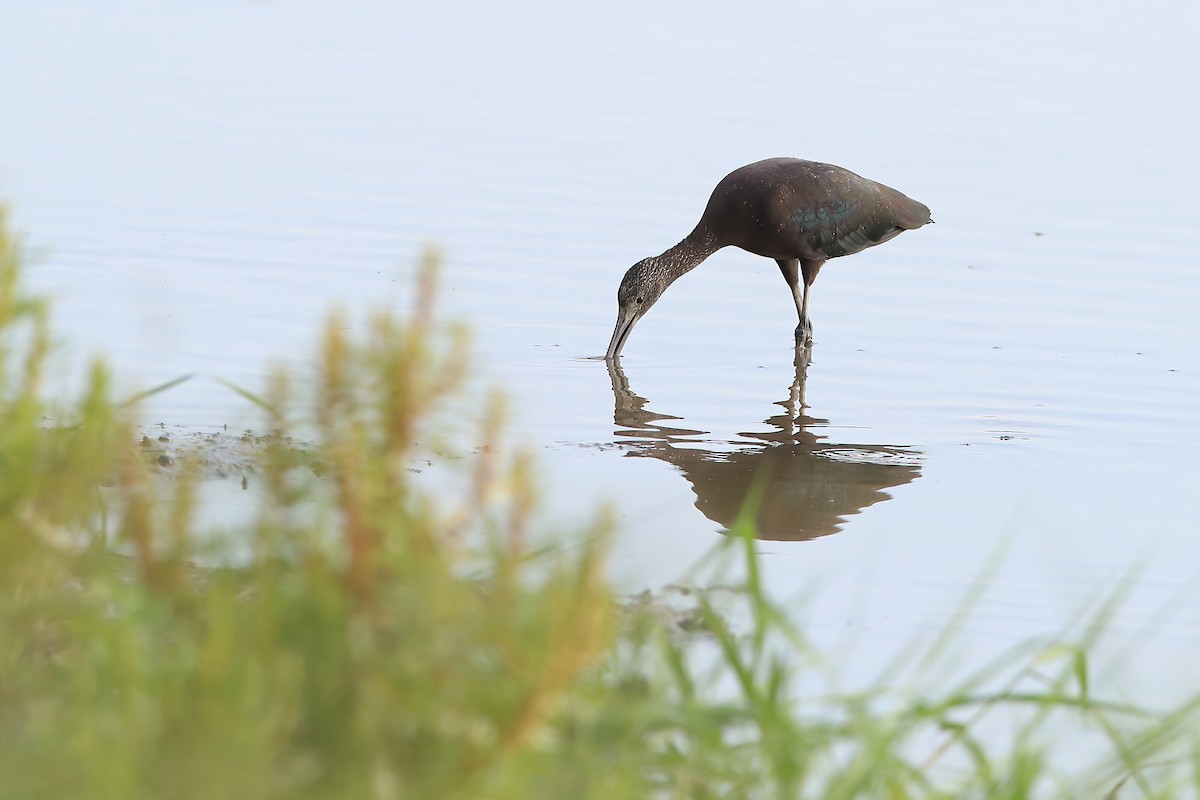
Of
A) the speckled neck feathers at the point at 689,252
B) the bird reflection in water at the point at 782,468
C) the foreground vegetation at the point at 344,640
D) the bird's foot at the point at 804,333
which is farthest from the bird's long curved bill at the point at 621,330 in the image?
the foreground vegetation at the point at 344,640

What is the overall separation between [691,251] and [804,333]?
780mm

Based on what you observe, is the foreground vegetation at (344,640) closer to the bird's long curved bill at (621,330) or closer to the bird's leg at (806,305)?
the bird's long curved bill at (621,330)

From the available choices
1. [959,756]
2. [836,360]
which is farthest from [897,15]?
[959,756]

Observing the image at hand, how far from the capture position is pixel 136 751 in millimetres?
1826

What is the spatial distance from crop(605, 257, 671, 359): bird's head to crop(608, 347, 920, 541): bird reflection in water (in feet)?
3.23

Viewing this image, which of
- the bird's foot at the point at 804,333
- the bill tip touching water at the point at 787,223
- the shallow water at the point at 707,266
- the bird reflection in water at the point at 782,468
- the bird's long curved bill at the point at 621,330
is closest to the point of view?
the shallow water at the point at 707,266

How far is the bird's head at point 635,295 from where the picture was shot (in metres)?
8.55

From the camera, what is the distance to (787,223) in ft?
29.4

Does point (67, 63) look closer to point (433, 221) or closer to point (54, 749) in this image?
point (433, 221)

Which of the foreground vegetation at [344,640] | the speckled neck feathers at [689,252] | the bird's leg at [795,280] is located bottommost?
the foreground vegetation at [344,640]

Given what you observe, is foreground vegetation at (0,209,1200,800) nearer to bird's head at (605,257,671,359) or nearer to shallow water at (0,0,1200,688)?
shallow water at (0,0,1200,688)

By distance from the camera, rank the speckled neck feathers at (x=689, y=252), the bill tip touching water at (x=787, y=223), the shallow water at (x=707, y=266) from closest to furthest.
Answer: the shallow water at (x=707, y=266) → the bill tip touching water at (x=787, y=223) → the speckled neck feathers at (x=689, y=252)

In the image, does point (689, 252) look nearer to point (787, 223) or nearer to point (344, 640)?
point (787, 223)

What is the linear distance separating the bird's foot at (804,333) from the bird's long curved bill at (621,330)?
755mm
